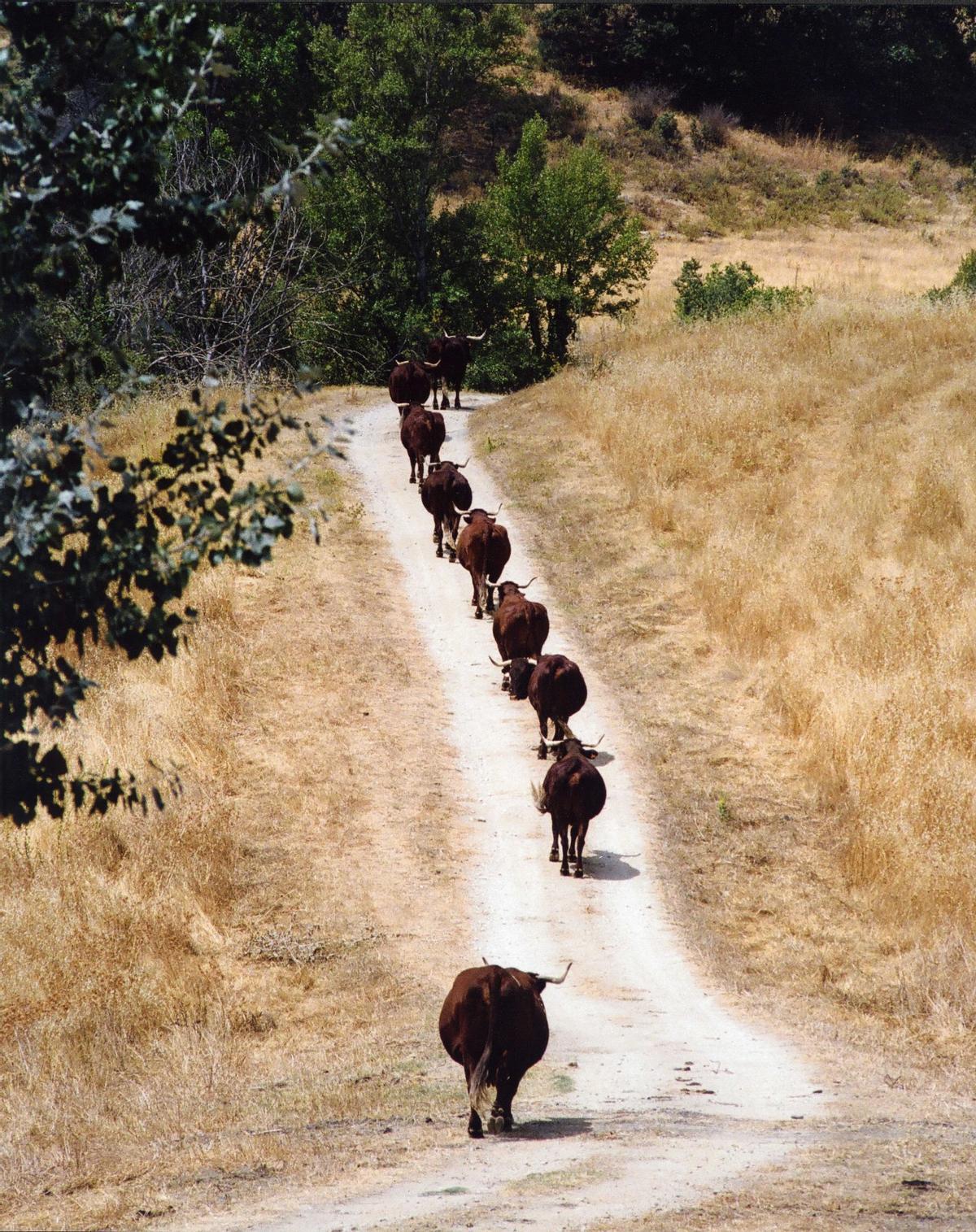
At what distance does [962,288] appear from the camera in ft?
99.8

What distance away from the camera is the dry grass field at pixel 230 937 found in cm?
834

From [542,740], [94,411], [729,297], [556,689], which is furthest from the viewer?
[729,297]

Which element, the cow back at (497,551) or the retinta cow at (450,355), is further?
the retinta cow at (450,355)

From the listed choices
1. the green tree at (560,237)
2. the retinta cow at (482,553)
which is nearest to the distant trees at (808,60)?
the green tree at (560,237)

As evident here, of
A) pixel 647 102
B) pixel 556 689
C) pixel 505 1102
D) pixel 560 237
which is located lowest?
pixel 556 689

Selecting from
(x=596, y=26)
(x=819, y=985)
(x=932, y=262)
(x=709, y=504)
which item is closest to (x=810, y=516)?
(x=709, y=504)

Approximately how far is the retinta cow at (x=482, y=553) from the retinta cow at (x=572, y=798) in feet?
19.0

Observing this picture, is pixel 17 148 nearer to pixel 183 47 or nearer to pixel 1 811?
pixel 183 47

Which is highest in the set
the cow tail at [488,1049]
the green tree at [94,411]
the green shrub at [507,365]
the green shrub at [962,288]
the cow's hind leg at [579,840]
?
the green tree at [94,411]

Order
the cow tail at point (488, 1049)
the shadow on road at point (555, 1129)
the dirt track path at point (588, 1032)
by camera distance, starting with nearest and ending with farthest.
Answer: the dirt track path at point (588, 1032) → the cow tail at point (488, 1049) → the shadow on road at point (555, 1129)

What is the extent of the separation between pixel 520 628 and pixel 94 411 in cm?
1029

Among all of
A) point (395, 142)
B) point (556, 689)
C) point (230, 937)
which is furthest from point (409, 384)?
point (230, 937)

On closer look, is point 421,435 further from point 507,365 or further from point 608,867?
point 608,867

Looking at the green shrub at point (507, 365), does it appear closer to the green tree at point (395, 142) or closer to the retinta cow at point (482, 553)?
the green tree at point (395, 142)
